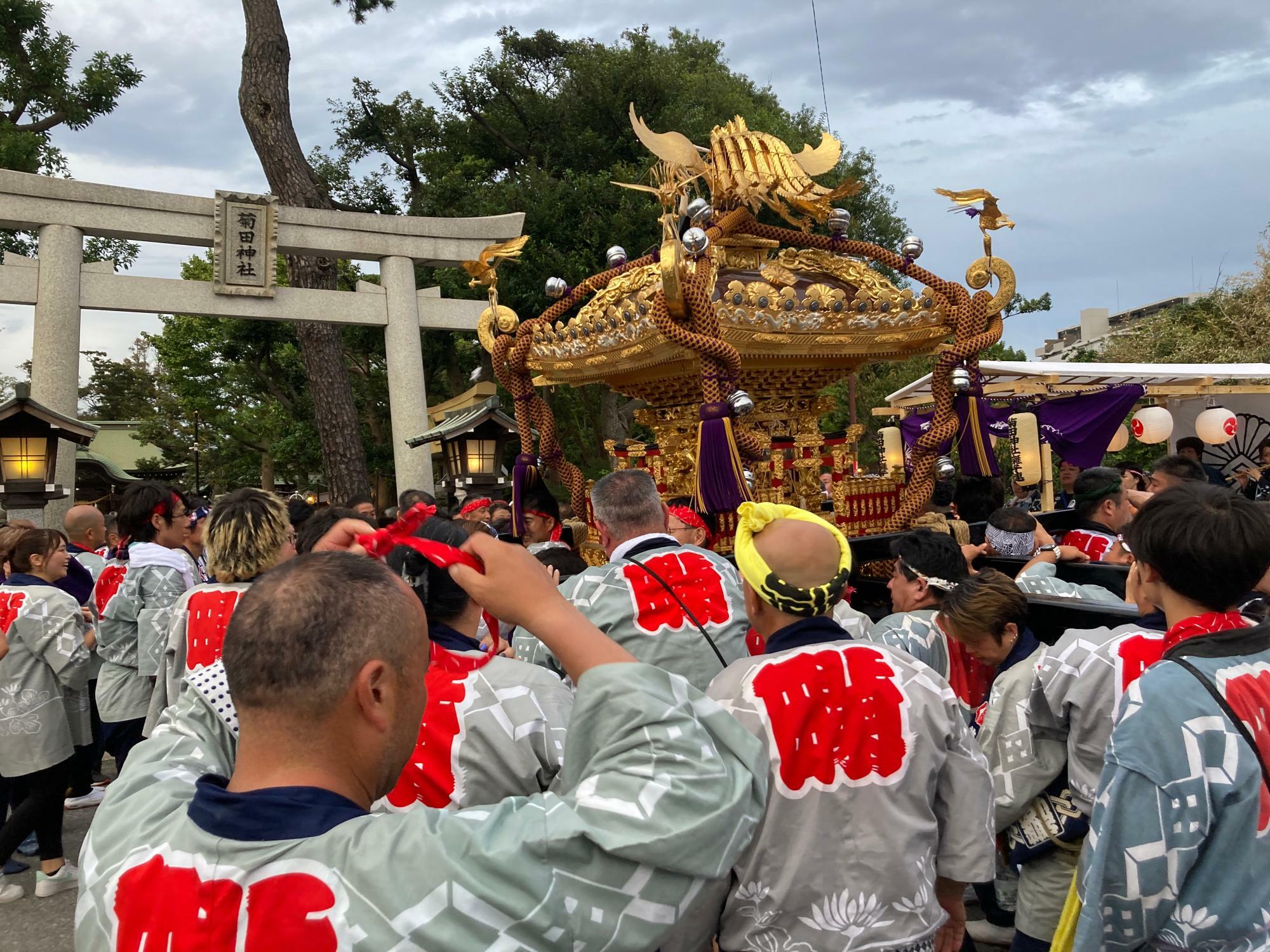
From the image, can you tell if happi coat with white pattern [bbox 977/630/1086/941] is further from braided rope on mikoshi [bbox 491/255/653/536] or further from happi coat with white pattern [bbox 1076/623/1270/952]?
braided rope on mikoshi [bbox 491/255/653/536]

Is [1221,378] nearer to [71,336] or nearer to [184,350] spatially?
[71,336]

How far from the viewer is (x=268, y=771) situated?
3.45 ft

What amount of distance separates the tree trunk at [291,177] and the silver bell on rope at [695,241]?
7.88 m

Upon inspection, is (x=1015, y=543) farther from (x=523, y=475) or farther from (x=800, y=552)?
(x=523, y=475)

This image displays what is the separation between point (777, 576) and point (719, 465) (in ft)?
9.04

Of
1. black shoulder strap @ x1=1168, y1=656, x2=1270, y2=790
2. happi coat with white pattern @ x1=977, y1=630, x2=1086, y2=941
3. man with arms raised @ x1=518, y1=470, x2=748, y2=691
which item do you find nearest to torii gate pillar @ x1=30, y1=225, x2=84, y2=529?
man with arms raised @ x1=518, y1=470, x2=748, y2=691

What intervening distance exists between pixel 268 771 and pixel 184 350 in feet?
81.5

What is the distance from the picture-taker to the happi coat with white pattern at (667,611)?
9.16 ft

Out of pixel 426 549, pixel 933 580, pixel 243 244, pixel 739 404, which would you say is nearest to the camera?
pixel 426 549

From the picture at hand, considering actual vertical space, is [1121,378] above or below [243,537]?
above

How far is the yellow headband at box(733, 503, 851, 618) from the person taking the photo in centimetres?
192

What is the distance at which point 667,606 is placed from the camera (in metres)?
2.84

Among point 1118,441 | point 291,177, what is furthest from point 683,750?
point 291,177

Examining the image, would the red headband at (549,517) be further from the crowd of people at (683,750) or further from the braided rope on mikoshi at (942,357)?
the crowd of people at (683,750)
